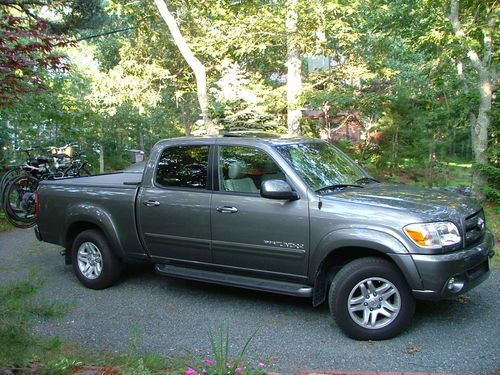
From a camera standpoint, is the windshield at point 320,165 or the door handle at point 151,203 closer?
the windshield at point 320,165

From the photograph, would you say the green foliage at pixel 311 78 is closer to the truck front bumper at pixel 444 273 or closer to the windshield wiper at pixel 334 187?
the windshield wiper at pixel 334 187

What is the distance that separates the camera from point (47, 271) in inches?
291

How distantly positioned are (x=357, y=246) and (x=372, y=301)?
0.50 metres

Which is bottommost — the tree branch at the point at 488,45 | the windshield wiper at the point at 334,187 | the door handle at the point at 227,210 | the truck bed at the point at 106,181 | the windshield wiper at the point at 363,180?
the door handle at the point at 227,210

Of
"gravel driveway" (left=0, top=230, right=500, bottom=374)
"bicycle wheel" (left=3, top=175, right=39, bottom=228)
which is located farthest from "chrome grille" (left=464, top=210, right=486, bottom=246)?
"bicycle wheel" (left=3, top=175, right=39, bottom=228)

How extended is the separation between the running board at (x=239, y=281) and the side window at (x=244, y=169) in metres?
0.91

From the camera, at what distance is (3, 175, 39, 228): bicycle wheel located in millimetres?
10266

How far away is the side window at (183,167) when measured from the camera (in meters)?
5.69

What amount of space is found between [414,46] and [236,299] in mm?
10129

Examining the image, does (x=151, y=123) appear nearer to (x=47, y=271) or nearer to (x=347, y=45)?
(x=347, y=45)

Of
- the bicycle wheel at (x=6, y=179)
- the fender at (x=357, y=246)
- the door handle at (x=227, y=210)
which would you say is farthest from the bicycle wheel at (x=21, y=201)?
the fender at (x=357, y=246)

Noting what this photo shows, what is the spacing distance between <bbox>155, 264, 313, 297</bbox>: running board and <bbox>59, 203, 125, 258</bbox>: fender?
2.13 feet

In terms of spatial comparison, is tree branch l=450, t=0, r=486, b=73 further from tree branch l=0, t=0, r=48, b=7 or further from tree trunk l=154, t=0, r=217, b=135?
tree branch l=0, t=0, r=48, b=7

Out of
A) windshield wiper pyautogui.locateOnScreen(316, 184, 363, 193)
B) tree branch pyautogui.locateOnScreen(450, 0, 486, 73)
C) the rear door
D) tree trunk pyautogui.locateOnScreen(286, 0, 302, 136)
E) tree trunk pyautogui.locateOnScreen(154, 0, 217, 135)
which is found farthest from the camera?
tree trunk pyautogui.locateOnScreen(154, 0, 217, 135)
